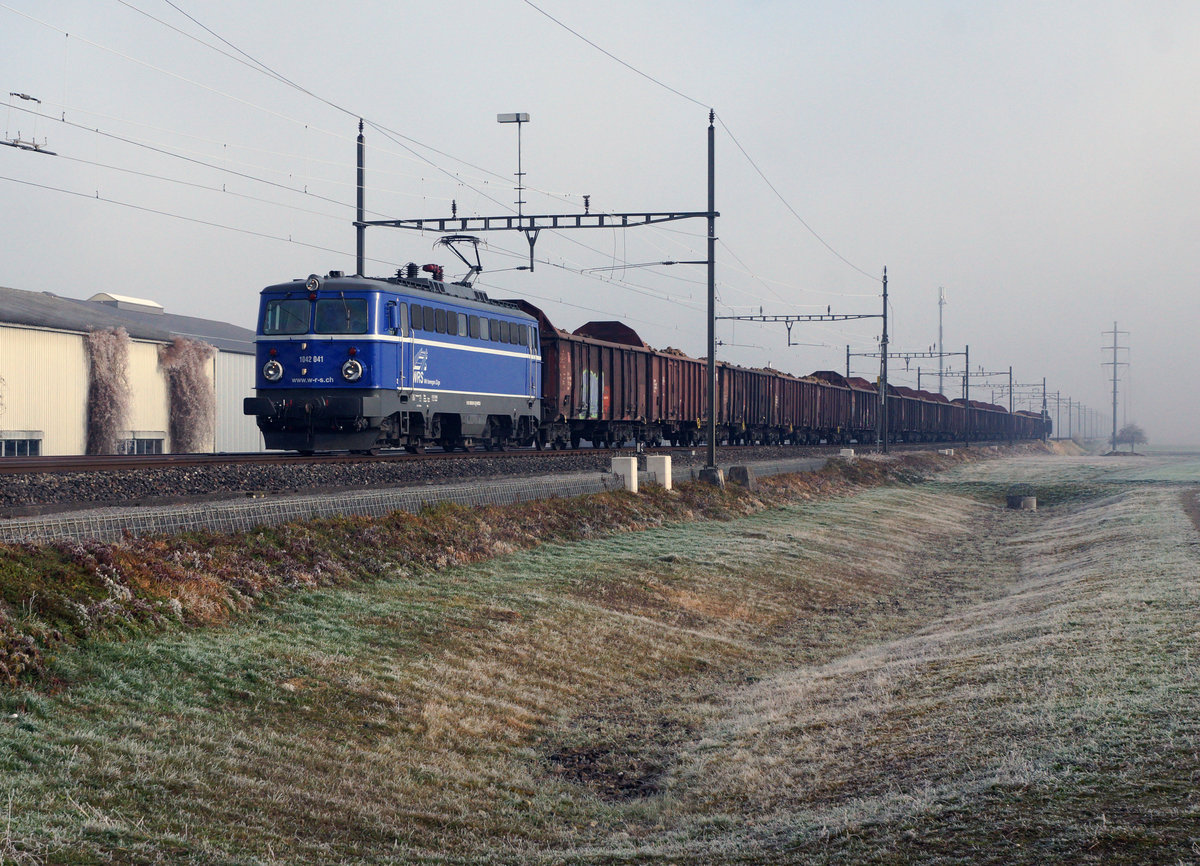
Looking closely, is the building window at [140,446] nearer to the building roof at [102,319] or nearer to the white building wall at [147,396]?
the white building wall at [147,396]

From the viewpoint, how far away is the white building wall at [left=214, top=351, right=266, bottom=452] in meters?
53.4

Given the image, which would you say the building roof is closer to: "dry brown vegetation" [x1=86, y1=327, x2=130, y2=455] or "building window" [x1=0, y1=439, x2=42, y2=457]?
"dry brown vegetation" [x1=86, y1=327, x2=130, y2=455]

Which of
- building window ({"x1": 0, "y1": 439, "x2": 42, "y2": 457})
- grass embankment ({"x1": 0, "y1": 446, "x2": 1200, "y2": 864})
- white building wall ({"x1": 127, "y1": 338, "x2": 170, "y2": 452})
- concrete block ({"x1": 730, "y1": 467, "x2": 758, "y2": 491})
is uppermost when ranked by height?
white building wall ({"x1": 127, "y1": 338, "x2": 170, "y2": 452})

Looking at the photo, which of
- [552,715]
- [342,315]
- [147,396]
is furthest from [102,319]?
[552,715]

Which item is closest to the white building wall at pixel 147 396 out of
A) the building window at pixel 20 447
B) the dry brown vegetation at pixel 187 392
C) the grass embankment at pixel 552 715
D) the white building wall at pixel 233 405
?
the dry brown vegetation at pixel 187 392

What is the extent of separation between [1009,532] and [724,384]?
16678mm

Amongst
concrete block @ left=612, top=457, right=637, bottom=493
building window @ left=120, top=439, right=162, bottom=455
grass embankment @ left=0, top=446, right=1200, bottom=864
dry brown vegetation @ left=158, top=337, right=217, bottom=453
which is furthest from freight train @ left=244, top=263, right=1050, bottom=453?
building window @ left=120, top=439, right=162, bottom=455

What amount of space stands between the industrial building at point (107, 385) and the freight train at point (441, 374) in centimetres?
2126

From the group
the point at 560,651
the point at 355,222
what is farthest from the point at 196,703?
the point at 355,222

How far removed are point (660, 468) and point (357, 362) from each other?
8.21 m

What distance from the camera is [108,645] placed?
360 inches

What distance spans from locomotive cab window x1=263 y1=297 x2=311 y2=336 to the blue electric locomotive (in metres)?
0.02

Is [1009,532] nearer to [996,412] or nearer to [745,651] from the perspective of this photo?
[745,651]

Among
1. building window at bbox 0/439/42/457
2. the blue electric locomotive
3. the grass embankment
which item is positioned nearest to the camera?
the grass embankment
